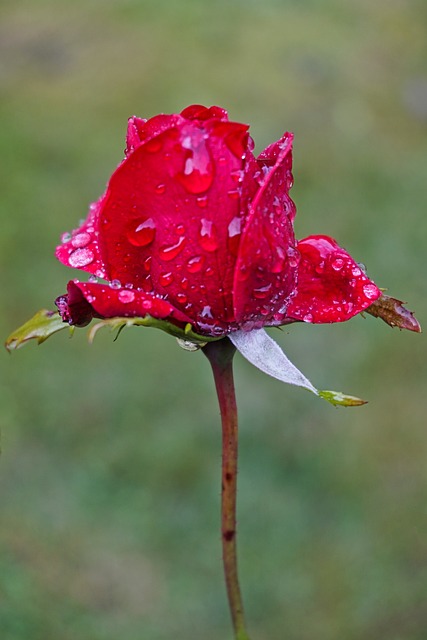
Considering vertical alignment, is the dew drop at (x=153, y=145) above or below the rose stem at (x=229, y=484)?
above

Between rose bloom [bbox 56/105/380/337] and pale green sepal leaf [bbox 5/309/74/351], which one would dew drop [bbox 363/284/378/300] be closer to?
rose bloom [bbox 56/105/380/337]

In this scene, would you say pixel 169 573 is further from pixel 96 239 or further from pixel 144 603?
pixel 96 239

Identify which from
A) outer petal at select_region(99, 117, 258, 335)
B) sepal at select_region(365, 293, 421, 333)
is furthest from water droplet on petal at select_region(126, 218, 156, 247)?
sepal at select_region(365, 293, 421, 333)

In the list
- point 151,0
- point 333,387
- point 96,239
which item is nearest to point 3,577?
point 96,239

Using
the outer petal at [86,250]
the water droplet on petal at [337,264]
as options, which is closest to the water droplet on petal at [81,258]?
the outer petal at [86,250]

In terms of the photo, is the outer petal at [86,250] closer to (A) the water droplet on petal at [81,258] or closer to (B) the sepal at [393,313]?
(A) the water droplet on petal at [81,258]

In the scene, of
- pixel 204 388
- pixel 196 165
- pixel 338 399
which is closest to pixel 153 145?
pixel 196 165
